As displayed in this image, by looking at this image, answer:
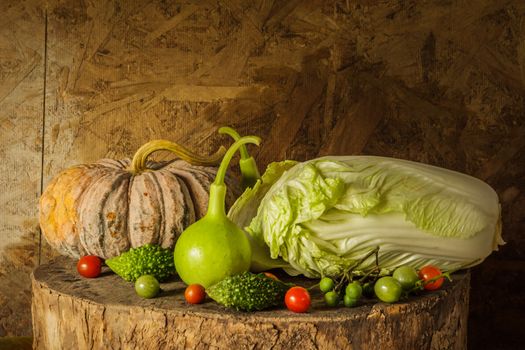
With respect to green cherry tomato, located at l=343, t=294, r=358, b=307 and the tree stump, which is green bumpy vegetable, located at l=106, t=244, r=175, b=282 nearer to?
the tree stump

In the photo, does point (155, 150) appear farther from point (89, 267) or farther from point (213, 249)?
point (213, 249)

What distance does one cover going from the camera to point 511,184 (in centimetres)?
348

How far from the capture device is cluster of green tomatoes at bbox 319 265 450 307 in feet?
6.97

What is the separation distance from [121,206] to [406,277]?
1.04m

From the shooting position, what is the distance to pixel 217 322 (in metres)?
2.04

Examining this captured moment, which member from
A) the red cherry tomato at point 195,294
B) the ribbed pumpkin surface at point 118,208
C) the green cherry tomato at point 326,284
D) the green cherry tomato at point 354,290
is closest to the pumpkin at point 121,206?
the ribbed pumpkin surface at point 118,208

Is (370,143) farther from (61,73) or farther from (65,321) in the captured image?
(65,321)

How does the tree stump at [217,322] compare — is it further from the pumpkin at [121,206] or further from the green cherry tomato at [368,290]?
the pumpkin at [121,206]

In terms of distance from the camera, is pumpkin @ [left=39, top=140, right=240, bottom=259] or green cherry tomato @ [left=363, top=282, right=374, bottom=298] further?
pumpkin @ [left=39, top=140, right=240, bottom=259]

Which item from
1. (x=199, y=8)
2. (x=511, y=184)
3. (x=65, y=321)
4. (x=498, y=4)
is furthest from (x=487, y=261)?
(x=65, y=321)

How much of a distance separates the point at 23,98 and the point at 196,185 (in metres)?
1.20

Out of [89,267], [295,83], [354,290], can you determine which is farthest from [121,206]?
[295,83]

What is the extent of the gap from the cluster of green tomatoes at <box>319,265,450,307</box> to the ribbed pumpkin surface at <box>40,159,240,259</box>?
644mm

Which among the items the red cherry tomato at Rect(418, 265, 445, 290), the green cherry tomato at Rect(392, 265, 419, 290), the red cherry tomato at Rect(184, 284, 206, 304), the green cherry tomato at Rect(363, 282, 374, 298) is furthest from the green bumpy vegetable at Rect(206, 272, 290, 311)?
the red cherry tomato at Rect(418, 265, 445, 290)
